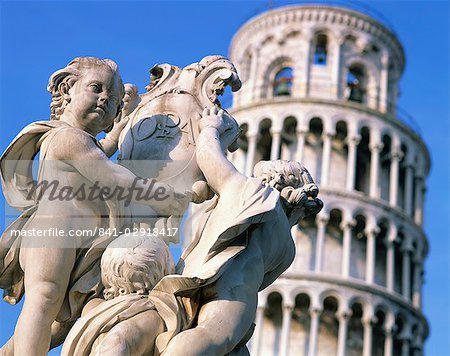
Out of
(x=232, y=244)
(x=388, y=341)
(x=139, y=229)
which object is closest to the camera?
(x=232, y=244)

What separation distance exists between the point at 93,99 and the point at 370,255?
29.0m

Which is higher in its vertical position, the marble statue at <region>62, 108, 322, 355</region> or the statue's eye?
the statue's eye

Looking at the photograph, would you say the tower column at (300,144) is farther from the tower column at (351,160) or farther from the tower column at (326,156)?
the tower column at (351,160)

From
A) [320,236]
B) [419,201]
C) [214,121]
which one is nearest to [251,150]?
[320,236]

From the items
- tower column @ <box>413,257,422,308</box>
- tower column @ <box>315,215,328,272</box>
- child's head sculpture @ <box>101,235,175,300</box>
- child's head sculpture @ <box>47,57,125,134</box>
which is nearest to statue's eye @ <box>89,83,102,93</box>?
child's head sculpture @ <box>47,57,125,134</box>

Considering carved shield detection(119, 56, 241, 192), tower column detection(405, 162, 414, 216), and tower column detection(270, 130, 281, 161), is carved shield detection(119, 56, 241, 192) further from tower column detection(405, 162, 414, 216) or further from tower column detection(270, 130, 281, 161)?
tower column detection(405, 162, 414, 216)

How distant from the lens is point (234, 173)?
3.68 meters

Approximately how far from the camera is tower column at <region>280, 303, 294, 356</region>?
30.8 meters

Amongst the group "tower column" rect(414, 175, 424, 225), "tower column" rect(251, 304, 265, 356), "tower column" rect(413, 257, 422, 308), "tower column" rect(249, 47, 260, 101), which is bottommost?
"tower column" rect(251, 304, 265, 356)

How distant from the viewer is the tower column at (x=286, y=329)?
101ft

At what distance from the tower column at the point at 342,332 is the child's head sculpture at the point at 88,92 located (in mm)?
27731

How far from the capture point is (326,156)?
33.4m

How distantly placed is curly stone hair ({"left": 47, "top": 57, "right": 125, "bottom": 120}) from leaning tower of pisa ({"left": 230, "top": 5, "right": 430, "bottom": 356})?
89.2ft

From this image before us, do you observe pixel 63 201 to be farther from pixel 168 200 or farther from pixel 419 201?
pixel 419 201
